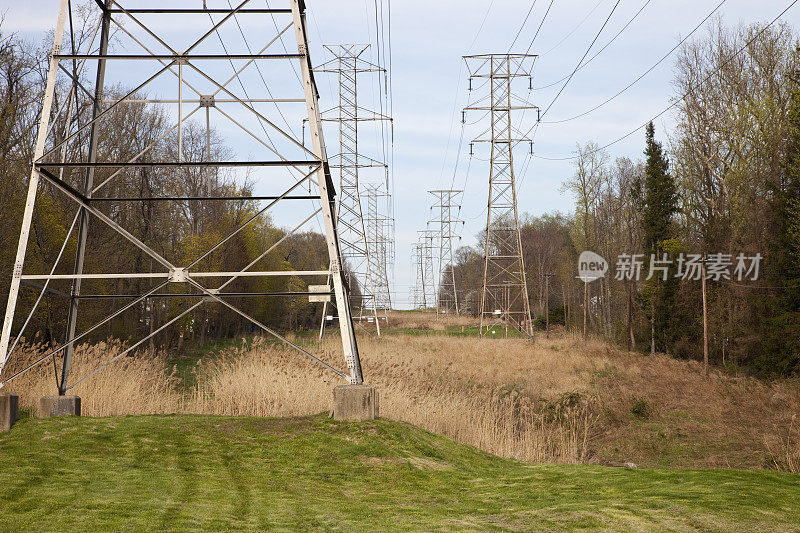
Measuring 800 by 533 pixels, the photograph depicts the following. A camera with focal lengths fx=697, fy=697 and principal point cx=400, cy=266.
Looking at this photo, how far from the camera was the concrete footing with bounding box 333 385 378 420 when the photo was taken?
8758 millimetres

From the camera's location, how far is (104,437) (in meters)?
7.72

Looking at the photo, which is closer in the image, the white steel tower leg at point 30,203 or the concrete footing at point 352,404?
the white steel tower leg at point 30,203

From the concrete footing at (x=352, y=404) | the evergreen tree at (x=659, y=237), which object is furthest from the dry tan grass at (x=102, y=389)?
the evergreen tree at (x=659, y=237)

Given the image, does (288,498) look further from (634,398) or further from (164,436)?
(634,398)

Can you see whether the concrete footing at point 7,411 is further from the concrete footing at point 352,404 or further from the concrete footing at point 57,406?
the concrete footing at point 352,404

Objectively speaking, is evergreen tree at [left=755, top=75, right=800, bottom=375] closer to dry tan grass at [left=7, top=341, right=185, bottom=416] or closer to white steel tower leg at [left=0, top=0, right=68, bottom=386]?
dry tan grass at [left=7, top=341, right=185, bottom=416]

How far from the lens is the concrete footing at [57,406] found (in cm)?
944

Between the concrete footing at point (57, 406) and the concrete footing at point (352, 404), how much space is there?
368cm

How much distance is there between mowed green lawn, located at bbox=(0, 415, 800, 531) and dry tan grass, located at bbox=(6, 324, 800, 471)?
2.57 meters

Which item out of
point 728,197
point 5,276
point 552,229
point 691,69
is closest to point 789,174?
point 728,197

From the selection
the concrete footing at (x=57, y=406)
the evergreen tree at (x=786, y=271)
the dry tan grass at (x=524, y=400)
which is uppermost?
the evergreen tree at (x=786, y=271)

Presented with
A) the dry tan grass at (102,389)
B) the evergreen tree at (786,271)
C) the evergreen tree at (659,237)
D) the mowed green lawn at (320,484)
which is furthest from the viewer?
the evergreen tree at (659,237)

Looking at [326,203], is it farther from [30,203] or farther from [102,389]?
[102,389]

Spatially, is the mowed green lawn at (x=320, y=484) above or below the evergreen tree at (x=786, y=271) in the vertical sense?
below
